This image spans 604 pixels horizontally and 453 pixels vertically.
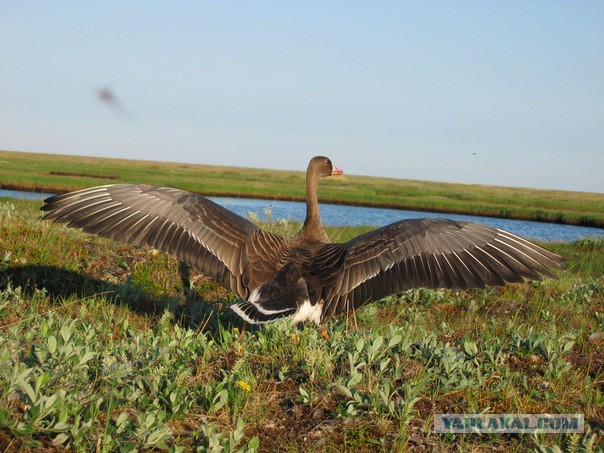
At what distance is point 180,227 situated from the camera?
658 centimetres

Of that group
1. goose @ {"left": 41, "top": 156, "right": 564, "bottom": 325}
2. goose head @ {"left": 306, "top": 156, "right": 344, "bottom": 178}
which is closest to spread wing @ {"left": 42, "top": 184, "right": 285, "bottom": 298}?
goose @ {"left": 41, "top": 156, "right": 564, "bottom": 325}

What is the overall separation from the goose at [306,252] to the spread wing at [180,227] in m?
0.01

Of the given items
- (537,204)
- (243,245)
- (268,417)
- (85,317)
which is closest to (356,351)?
(268,417)

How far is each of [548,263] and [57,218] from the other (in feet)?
16.9

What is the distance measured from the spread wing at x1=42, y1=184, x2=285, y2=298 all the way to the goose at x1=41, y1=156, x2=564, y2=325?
0.04 ft

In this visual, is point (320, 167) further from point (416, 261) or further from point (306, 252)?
point (416, 261)

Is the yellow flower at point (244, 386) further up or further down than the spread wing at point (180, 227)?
further down

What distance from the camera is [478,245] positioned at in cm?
641

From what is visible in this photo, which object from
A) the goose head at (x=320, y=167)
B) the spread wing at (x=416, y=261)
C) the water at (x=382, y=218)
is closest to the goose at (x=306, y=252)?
the spread wing at (x=416, y=261)

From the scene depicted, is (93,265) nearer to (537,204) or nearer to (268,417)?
(268,417)

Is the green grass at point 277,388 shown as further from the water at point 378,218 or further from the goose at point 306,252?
the water at point 378,218

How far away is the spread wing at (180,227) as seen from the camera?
6.48 meters

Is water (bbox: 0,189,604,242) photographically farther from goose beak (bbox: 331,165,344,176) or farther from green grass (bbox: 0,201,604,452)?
green grass (bbox: 0,201,604,452)


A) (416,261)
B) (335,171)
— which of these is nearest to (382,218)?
(335,171)
